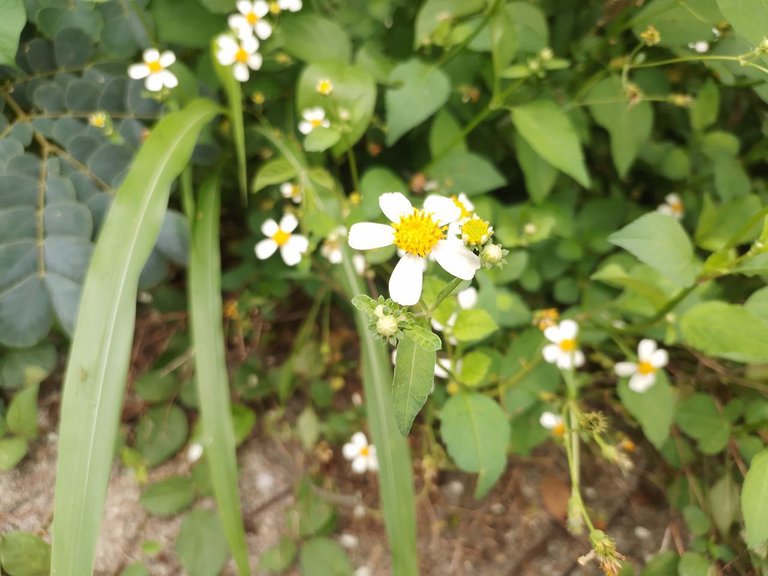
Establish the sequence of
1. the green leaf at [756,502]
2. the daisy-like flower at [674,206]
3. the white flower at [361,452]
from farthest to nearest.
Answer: the daisy-like flower at [674,206] < the white flower at [361,452] < the green leaf at [756,502]

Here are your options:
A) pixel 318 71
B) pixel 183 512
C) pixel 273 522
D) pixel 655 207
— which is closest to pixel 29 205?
pixel 318 71

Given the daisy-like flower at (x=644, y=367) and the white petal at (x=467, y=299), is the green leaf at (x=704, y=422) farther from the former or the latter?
the white petal at (x=467, y=299)

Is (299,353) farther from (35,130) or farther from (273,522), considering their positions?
(35,130)

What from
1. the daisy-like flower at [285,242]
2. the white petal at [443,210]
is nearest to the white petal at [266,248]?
the daisy-like flower at [285,242]

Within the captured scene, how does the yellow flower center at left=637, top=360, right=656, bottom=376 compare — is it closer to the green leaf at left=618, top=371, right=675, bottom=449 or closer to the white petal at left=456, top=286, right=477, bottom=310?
the green leaf at left=618, top=371, right=675, bottom=449

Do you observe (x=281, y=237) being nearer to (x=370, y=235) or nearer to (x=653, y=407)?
(x=370, y=235)

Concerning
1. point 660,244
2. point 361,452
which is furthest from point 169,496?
point 660,244

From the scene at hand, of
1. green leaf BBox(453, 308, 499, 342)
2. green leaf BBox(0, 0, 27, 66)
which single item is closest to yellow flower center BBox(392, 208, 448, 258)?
green leaf BBox(453, 308, 499, 342)
